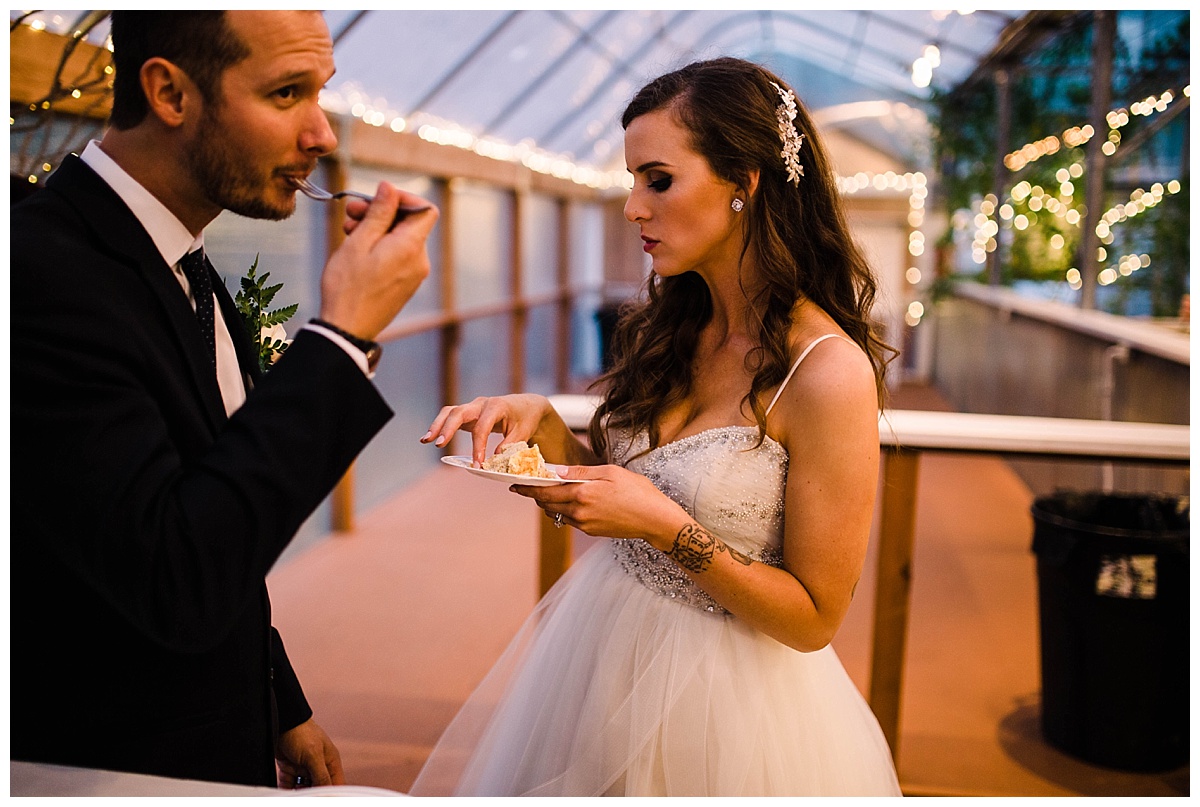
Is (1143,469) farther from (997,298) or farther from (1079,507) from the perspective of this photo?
(997,298)

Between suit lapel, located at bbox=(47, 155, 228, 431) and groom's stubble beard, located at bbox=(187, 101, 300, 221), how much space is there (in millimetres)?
81

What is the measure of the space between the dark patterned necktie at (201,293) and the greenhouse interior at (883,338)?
0.17 m

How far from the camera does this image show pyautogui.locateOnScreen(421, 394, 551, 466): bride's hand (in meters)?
1.42

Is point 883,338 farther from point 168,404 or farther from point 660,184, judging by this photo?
point 168,404

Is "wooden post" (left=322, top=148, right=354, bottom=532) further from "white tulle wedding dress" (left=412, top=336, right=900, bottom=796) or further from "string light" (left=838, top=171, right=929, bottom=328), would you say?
"string light" (left=838, top=171, right=929, bottom=328)

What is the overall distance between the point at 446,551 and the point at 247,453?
409 cm

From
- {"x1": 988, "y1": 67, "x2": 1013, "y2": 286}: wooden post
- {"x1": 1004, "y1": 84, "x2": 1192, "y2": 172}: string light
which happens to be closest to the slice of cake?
{"x1": 1004, "y1": 84, "x2": 1192, "y2": 172}: string light

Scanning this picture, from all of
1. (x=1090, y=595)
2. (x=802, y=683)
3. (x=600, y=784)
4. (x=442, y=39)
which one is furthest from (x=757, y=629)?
(x=442, y=39)

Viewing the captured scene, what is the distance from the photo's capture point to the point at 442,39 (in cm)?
541

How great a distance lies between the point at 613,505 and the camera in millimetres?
1312

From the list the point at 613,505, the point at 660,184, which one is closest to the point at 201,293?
the point at 613,505

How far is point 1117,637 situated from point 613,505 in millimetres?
2033

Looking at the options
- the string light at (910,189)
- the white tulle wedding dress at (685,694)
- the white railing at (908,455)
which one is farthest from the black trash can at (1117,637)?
the string light at (910,189)

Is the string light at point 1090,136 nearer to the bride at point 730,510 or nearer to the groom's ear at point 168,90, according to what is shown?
the bride at point 730,510
